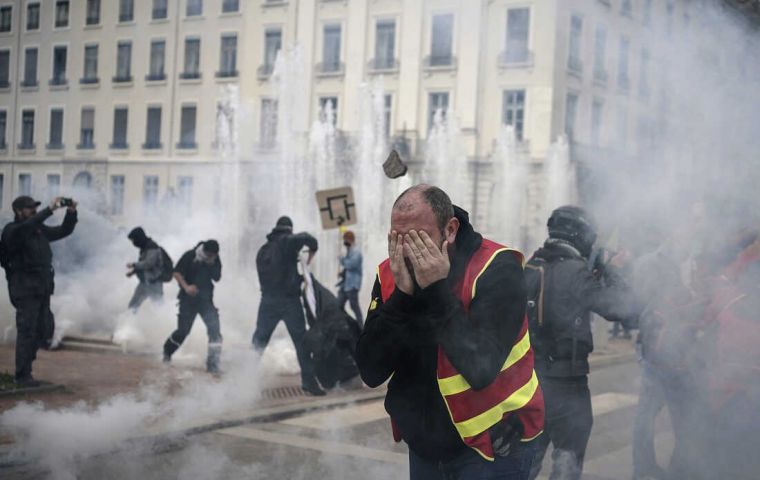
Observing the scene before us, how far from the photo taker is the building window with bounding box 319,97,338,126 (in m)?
24.0

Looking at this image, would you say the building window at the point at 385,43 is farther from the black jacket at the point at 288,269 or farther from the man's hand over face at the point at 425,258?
the man's hand over face at the point at 425,258

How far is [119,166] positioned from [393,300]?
1031cm

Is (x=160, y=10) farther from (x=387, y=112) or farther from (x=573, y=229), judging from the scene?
(x=387, y=112)

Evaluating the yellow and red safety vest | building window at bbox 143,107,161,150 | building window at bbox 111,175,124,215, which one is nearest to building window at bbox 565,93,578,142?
Result: building window at bbox 143,107,161,150

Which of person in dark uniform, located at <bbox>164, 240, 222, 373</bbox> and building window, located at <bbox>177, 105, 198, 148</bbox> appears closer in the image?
person in dark uniform, located at <bbox>164, 240, 222, 373</bbox>

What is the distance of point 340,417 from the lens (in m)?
7.00

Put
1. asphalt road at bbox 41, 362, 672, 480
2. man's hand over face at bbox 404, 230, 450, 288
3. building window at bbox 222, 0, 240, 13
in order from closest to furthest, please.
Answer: man's hand over face at bbox 404, 230, 450, 288 < asphalt road at bbox 41, 362, 672, 480 < building window at bbox 222, 0, 240, 13

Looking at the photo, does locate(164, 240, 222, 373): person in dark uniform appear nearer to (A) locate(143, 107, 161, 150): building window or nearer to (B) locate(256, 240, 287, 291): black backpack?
(B) locate(256, 240, 287, 291): black backpack

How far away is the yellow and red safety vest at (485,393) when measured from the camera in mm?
2590

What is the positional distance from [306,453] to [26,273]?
2.94 meters

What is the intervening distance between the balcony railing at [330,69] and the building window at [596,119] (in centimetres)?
984

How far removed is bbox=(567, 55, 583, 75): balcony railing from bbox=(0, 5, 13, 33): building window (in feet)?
15.8

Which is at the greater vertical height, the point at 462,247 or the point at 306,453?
the point at 462,247

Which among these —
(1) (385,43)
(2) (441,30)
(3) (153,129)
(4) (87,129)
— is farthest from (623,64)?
(3) (153,129)
